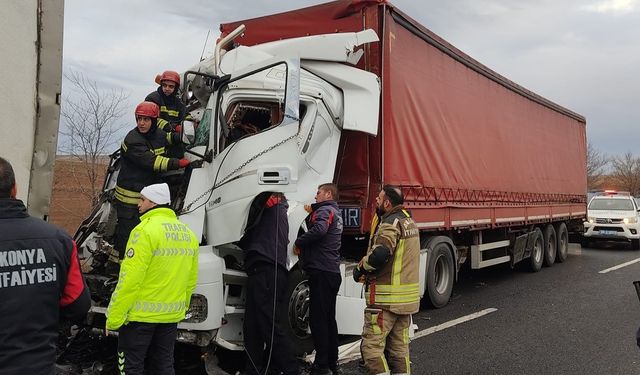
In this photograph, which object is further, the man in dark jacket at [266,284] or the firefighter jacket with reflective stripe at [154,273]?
the man in dark jacket at [266,284]

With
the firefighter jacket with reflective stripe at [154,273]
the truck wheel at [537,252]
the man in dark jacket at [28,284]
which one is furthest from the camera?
the truck wheel at [537,252]

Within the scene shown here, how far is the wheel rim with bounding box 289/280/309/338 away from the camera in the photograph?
15.5ft

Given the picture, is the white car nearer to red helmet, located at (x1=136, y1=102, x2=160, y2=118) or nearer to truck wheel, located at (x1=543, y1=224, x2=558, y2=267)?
truck wheel, located at (x1=543, y1=224, x2=558, y2=267)

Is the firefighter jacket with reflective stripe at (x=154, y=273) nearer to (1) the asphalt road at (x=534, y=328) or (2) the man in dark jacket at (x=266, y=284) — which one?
(2) the man in dark jacket at (x=266, y=284)

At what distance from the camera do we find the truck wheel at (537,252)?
1128cm

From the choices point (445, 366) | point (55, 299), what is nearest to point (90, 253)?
point (55, 299)

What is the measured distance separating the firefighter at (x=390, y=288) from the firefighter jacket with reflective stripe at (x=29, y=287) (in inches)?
96.0

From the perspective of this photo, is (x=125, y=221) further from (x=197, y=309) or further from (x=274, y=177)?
(x=274, y=177)

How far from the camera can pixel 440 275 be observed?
769 cm

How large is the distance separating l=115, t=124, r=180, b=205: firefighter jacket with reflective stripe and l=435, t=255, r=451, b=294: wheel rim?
459 cm

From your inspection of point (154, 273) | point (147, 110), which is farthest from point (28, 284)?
point (147, 110)

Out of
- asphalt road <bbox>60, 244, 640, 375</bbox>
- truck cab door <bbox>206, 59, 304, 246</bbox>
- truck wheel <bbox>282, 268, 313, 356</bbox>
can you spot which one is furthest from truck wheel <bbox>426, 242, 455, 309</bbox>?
truck cab door <bbox>206, 59, 304, 246</bbox>

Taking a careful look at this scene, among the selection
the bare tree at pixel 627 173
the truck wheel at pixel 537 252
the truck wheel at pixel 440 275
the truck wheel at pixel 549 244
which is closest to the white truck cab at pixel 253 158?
the truck wheel at pixel 440 275

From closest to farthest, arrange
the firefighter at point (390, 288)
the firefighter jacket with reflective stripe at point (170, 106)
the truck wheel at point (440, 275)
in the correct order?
1. the firefighter at point (390, 288)
2. the firefighter jacket with reflective stripe at point (170, 106)
3. the truck wheel at point (440, 275)
